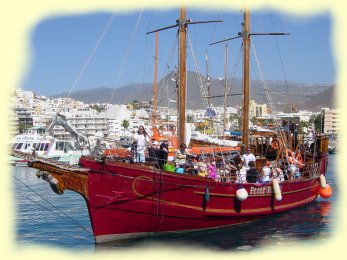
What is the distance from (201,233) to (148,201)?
7.96 ft

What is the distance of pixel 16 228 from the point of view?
18469mm

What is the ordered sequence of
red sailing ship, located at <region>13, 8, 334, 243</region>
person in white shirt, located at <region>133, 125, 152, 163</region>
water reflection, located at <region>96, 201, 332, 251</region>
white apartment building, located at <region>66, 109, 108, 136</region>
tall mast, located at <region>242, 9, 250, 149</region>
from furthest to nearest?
white apartment building, located at <region>66, 109, 108, 136</region> < tall mast, located at <region>242, 9, 250, 149</region> < person in white shirt, located at <region>133, 125, 152, 163</region> < water reflection, located at <region>96, 201, 332, 251</region> < red sailing ship, located at <region>13, 8, 334, 243</region>

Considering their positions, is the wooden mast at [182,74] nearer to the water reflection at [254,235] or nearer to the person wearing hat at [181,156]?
the person wearing hat at [181,156]

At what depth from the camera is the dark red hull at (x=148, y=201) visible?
47.9 ft

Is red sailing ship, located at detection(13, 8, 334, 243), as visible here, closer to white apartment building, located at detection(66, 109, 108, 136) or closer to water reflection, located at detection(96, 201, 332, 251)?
water reflection, located at detection(96, 201, 332, 251)

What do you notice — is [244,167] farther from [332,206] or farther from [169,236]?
[332,206]

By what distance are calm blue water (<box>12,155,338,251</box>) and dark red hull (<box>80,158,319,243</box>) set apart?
1.17 ft

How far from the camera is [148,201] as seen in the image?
15039 millimetres

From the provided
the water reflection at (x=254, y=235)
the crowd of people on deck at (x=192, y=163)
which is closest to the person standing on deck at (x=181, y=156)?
the crowd of people on deck at (x=192, y=163)

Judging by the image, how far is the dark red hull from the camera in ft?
47.9

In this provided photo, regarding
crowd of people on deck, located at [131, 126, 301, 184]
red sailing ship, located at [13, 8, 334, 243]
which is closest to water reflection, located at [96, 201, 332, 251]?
red sailing ship, located at [13, 8, 334, 243]

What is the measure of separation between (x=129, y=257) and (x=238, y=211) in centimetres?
498

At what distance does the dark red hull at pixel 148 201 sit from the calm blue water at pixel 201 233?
1.17 ft

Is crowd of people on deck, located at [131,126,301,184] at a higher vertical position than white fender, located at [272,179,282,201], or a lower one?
higher
